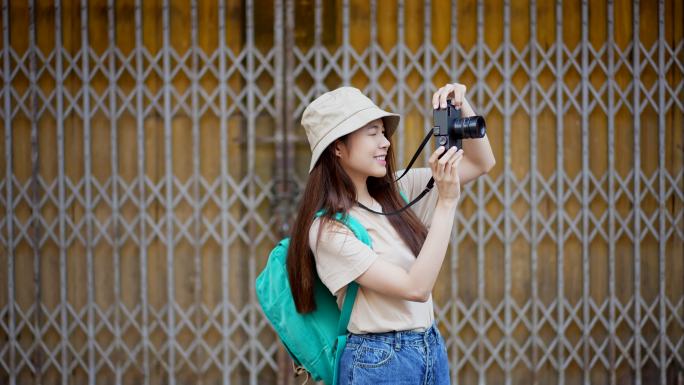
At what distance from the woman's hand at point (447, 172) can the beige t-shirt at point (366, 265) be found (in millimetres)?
267

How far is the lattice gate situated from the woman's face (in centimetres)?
250

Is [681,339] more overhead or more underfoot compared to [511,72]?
more underfoot

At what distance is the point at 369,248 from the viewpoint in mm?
2264

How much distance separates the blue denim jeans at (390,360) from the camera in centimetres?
227

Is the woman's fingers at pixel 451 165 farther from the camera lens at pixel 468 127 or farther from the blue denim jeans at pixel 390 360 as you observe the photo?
the blue denim jeans at pixel 390 360

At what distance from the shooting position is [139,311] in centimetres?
495

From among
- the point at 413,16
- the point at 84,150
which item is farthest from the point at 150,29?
the point at 413,16

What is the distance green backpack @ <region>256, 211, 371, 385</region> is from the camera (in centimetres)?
239

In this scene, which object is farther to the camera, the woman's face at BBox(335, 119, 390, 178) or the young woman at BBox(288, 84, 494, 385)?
the woman's face at BBox(335, 119, 390, 178)

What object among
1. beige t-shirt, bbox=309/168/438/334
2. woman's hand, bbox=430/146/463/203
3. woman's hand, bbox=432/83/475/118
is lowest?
beige t-shirt, bbox=309/168/438/334

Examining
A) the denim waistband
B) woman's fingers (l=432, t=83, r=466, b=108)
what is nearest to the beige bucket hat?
woman's fingers (l=432, t=83, r=466, b=108)

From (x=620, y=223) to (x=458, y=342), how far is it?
1.36 m

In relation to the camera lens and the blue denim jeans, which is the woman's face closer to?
the camera lens

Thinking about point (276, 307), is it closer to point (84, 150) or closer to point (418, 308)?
point (418, 308)
